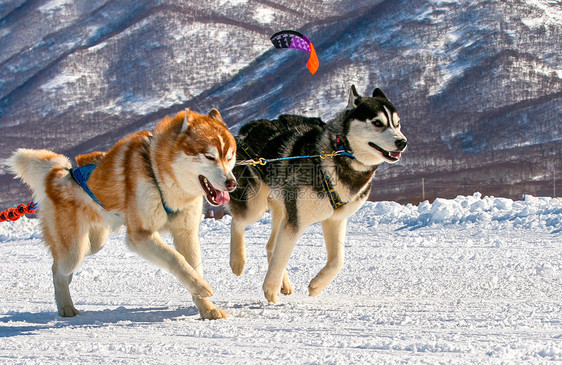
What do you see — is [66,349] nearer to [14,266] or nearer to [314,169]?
[314,169]

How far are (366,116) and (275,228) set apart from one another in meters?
1.61

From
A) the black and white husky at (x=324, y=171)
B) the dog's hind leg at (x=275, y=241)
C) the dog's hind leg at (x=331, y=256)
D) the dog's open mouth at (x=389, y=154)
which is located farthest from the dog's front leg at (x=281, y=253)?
the dog's open mouth at (x=389, y=154)

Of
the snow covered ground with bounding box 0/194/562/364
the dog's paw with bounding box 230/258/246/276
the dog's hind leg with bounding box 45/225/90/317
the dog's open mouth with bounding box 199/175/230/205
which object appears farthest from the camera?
the dog's paw with bounding box 230/258/246/276

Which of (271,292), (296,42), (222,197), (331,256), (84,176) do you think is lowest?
(271,292)

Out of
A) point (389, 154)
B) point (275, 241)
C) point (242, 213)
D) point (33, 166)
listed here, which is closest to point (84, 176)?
point (33, 166)

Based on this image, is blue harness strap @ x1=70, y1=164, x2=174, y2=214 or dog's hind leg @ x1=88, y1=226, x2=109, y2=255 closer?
blue harness strap @ x1=70, y1=164, x2=174, y2=214

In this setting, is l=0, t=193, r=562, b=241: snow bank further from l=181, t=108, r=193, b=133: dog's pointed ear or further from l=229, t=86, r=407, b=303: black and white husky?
l=181, t=108, r=193, b=133: dog's pointed ear

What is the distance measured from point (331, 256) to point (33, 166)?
2384 millimetres

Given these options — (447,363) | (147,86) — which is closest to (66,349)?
(447,363)

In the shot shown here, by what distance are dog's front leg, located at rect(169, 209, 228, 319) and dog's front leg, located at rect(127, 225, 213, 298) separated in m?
0.25

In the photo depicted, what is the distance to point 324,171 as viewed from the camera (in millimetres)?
4973

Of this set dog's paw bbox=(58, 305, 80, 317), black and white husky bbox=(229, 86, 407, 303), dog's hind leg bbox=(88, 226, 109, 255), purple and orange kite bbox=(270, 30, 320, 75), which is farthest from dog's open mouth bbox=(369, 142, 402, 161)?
purple and orange kite bbox=(270, 30, 320, 75)

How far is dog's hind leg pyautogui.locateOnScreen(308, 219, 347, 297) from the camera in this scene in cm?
524

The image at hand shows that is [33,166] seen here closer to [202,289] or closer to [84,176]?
[84,176]
